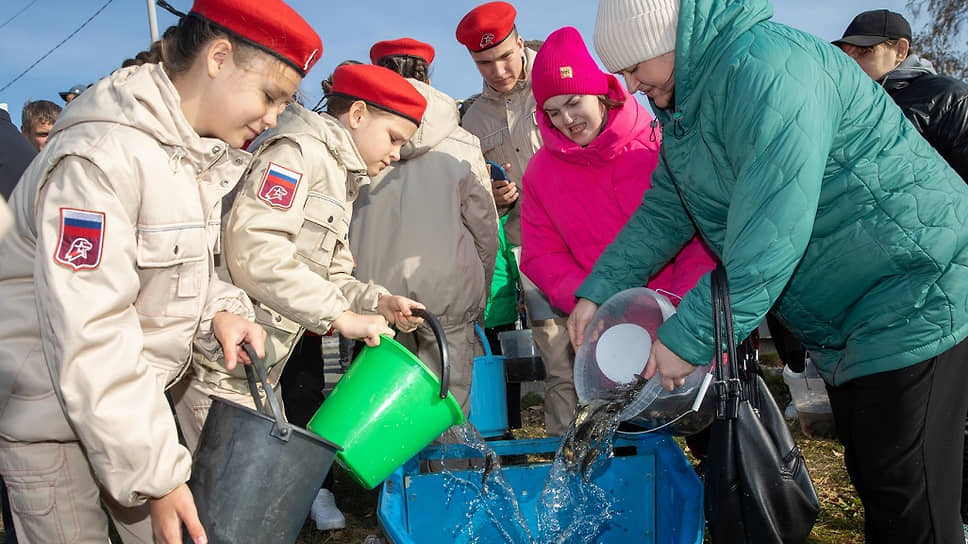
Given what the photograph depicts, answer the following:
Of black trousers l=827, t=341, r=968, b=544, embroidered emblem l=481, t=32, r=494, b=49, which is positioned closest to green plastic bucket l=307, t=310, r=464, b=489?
black trousers l=827, t=341, r=968, b=544

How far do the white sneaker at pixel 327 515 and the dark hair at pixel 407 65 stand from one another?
1875 millimetres

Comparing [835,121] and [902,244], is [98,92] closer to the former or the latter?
[835,121]

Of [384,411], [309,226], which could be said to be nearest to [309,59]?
[309,226]

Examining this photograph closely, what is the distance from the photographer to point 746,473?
5.01 feet

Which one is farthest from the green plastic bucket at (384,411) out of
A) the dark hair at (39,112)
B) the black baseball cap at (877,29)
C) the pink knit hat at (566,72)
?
the dark hair at (39,112)

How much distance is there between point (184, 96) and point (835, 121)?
1318mm

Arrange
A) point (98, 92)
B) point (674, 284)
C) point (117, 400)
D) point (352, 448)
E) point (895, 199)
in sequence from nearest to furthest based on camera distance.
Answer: point (117, 400), point (98, 92), point (895, 199), point (352, 448), point (674, 284)

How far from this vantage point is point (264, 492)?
1523mm

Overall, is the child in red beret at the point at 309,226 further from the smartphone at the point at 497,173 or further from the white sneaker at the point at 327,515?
the white sneaker at the point at 327,515

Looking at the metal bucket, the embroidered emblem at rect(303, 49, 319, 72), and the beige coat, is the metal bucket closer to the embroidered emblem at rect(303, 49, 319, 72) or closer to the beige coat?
the beige coat

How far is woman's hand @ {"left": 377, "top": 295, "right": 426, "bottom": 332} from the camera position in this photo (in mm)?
2234

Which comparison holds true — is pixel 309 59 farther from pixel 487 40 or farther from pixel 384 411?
pixel 487 40

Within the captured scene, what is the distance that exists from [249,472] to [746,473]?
0.98 m

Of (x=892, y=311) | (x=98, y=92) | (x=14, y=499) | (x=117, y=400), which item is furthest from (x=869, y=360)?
(x=14, y=499)
